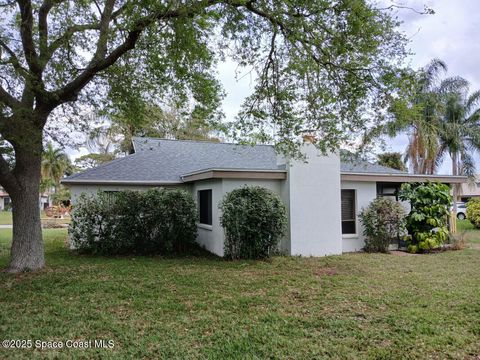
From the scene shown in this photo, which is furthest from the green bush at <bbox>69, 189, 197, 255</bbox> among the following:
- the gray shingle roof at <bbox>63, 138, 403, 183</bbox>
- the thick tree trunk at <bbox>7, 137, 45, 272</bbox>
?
the thick tree trunk at <bbox>7, 137, 45, 272</bbox>

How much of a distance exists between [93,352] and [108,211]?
22.6 ft

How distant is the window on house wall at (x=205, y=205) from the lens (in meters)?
11.6

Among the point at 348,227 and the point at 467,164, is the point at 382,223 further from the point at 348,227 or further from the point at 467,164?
the point at 467,164

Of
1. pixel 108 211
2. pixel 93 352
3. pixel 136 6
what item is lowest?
pixel 93 352

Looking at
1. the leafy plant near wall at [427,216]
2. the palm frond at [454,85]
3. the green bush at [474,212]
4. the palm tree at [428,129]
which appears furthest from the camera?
the palm frond at [454,85]

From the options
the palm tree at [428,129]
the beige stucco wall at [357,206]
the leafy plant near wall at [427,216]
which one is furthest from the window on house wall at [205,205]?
the palm tree at [428,129]

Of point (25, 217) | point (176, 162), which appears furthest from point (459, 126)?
point (25, 217)

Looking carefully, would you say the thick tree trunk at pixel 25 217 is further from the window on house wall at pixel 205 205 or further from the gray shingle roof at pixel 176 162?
the window on house wall at pixel 205 205

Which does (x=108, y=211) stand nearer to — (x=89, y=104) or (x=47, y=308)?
(x=89, y=104)

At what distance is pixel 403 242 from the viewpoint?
39.4 feet

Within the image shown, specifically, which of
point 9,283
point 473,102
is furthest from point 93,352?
point 473,102

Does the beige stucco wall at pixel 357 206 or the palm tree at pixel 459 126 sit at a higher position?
the palm tree at pixel 459 126

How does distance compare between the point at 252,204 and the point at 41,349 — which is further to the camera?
the point at 252,204

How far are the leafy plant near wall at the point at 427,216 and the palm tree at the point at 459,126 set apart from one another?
1379 centimetres
